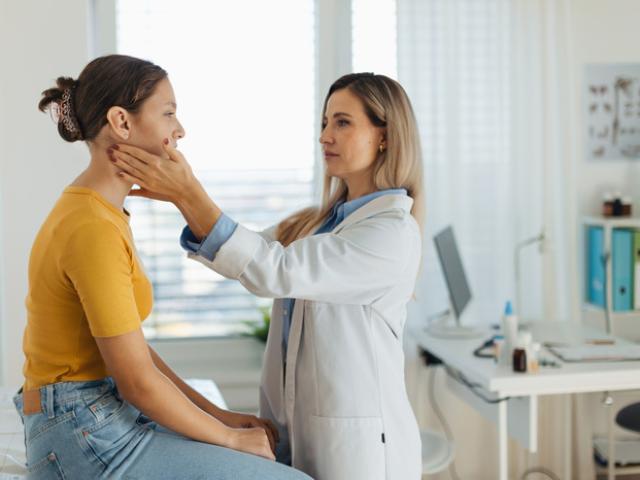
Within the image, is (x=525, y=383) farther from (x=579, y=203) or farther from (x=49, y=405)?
(x=49, y=405)

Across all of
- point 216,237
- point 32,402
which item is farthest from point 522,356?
point 32,402

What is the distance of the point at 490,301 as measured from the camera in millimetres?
3592

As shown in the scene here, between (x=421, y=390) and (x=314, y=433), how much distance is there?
1.92 metres

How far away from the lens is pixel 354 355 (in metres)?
1.77

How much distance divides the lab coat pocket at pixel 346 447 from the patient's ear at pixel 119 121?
2.22 ft

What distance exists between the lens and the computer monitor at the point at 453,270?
10.3ft

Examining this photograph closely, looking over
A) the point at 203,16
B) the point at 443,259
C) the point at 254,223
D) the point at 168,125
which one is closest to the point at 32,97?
the point at 203,16

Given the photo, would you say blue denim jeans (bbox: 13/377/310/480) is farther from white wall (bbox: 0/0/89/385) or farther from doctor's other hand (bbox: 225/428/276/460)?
white wall (bbox: 0/0/89/385)

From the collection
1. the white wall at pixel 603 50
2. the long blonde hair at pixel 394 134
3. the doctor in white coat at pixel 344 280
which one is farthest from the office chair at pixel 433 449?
the long blonde hair at pixel 394 134

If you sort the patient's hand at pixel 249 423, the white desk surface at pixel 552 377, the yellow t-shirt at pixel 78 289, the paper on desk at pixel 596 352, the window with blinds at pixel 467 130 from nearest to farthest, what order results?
the yellow t-shirt at pixel 78 289 → the patient's hand at pixel 249 423 → the white desk surface at pixel 552 377 → the paper on desk at pixel 596 352 → the window with blinds at pixel 467 130

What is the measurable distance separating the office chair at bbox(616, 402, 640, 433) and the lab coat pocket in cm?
177

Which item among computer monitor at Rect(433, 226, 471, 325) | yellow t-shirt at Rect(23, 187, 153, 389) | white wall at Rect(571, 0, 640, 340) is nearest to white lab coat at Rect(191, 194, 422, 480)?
yellow t-shirt at Rect(23, 187, 153, 389)

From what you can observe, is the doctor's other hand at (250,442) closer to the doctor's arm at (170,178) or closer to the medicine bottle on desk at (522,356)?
the doctor's arm at (170,178)

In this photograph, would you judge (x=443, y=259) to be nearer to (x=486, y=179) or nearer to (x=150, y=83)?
(x=486, y=179)
